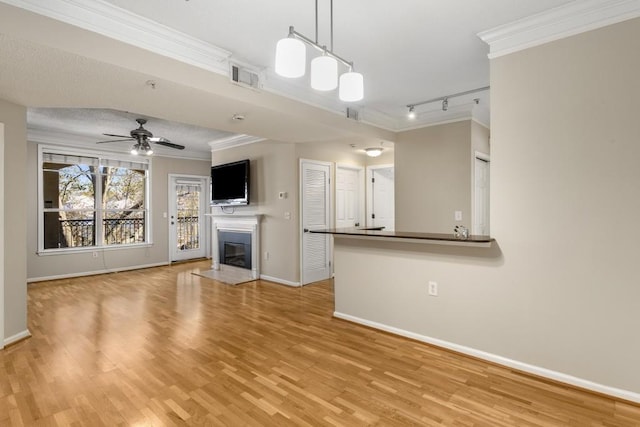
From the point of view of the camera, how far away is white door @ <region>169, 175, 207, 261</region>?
7480mm

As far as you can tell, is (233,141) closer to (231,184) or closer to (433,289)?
(231,184)

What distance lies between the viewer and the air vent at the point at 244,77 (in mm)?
2947

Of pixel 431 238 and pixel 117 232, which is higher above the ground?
pixel 431 238

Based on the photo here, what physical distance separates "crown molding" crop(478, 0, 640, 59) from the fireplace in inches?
186

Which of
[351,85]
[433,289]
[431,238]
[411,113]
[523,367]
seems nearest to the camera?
[351,85]

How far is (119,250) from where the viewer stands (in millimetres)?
6637

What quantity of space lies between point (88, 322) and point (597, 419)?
4690 millimetres

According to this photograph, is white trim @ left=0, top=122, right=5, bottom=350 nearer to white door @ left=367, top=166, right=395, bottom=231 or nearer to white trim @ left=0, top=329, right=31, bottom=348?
white trim @ left=0, top=329, right=31, bottom=348

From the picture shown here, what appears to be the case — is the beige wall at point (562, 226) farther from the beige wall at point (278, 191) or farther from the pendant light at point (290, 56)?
the beige wall at point (278, 191)

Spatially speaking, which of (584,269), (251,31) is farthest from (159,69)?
(584,269)

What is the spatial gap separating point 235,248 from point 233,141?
6.85ft

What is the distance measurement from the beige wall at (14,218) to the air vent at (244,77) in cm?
217

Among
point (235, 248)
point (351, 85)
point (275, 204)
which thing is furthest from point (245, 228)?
point (351, 85)

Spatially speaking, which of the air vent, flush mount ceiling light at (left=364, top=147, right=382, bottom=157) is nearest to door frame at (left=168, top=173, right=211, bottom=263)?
flush mount ceiling light at (left=364, top=147, right=382, bottom=157)
